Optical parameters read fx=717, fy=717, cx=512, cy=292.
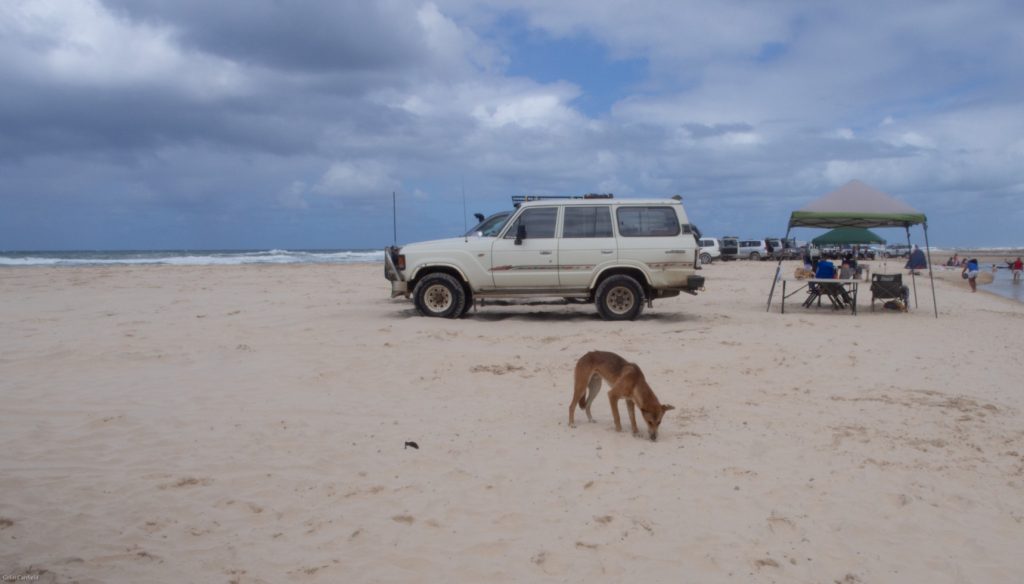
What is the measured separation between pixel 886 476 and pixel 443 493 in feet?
9.80

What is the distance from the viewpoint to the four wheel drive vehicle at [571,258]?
11.8 m

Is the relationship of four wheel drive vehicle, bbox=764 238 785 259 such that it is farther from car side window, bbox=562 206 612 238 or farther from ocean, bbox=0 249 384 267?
car side window, bbox=562 206 612 238

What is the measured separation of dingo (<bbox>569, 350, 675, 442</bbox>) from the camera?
18.0ft

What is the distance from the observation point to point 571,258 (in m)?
11.8

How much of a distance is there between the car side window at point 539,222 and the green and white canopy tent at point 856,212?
470cm

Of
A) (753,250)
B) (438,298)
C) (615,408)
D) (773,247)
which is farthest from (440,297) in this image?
(773,247)

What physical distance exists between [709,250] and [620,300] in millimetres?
28196

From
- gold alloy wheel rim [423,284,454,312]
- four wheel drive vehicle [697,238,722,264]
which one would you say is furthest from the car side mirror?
four wheel drive vehicle [697,238,722,264]

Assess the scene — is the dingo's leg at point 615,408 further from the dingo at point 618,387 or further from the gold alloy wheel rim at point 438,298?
the gold alloy wheel rim at point 438,298

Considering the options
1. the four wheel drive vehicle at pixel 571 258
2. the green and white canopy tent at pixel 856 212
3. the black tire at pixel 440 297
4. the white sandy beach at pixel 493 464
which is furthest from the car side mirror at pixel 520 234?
the green and white canopy tent at pixel 856 212

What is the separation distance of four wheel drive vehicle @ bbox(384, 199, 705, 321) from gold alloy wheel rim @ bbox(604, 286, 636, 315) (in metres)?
0.02

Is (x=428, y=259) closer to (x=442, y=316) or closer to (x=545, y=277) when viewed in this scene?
(x=442, y=316)

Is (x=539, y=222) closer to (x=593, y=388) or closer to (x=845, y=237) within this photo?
(x=593, y=388)

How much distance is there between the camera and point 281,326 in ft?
36.9
